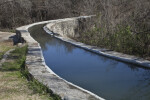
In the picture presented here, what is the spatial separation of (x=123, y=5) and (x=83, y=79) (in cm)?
982

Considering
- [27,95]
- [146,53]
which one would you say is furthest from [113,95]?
[146,53]

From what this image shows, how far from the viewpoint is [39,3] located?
2300 centimetres

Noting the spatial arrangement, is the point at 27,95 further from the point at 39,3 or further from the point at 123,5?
the point at 39,3

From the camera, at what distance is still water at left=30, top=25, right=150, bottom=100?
16.4 feet

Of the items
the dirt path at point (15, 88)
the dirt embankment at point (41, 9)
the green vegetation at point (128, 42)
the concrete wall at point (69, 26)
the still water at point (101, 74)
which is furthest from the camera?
the dirt embankment at point (41, 9)

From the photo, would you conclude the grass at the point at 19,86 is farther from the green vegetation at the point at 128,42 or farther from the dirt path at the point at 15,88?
the green vegetation at the point at 128,42

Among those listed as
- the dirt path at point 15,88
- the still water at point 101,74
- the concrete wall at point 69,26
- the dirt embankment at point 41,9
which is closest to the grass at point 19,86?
the dirt path at point 15,88

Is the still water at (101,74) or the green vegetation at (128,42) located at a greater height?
the green vegetation at (128,42)

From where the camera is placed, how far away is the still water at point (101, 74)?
4984 mm

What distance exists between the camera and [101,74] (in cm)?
609

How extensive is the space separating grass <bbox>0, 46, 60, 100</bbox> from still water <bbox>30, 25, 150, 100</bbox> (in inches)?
36.7

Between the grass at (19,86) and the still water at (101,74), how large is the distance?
93cm

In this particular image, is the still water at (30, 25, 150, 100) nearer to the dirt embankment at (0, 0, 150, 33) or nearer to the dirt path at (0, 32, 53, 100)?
the dirt path at (0, 32, 53, 100)

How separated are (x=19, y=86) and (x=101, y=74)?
2.03 metres
